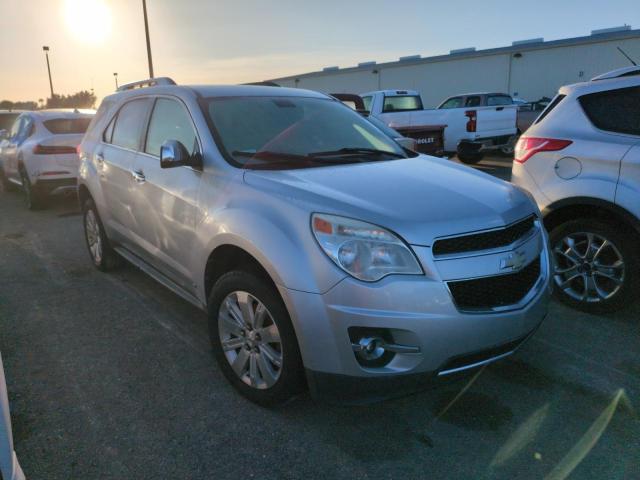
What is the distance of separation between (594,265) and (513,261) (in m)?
1.80

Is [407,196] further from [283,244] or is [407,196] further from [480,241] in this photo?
[283,244]

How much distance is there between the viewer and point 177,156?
3021mm

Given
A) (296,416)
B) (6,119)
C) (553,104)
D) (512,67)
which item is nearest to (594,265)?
(553,104)

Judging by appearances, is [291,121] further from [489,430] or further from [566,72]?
[566,72]

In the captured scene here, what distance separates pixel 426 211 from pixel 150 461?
5.79ft

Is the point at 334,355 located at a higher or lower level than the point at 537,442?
higher

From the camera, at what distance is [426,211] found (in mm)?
2377

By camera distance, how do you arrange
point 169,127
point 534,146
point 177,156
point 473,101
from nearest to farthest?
point 177,156 < point 169,127 < point 534,146 < point 473,101

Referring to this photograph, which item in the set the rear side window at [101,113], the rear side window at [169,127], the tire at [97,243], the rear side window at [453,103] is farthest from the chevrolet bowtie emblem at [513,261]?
the rear side window at [453,103]

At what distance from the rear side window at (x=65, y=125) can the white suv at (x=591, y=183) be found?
24.6 feet

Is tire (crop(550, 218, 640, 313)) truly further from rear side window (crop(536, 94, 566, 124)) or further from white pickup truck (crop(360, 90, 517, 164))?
white pickup truck (crop(360, 90, 517, 164))

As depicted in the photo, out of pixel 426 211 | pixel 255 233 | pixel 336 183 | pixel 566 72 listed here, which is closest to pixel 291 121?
pixel 336 183

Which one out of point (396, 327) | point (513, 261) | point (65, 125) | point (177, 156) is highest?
point (65, 125)

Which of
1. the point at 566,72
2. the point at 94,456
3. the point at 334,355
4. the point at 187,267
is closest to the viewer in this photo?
the point at 334,355
